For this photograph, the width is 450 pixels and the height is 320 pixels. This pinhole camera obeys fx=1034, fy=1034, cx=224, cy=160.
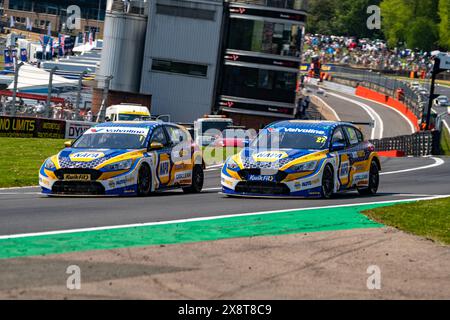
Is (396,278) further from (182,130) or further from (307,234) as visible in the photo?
(182,130)

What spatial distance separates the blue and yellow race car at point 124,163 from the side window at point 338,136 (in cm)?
290

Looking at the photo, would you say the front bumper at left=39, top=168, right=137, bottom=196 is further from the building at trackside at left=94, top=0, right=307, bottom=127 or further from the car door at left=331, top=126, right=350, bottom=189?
the building at trackside at left=94, top=0, right=307, bottom=127

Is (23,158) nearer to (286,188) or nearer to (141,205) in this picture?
(286,188)

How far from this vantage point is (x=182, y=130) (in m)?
20.4

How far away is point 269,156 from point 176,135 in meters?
2.62

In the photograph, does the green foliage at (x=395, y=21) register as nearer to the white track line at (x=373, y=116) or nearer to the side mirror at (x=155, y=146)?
the white track line at (x=373, y=116)

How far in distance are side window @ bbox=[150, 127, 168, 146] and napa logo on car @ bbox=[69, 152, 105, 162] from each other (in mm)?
1350

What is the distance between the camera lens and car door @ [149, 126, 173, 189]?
18812 millimetres

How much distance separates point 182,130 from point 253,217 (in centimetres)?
680

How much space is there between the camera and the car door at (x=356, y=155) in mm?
19125

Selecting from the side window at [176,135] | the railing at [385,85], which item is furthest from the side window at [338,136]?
the railing at [385,85]

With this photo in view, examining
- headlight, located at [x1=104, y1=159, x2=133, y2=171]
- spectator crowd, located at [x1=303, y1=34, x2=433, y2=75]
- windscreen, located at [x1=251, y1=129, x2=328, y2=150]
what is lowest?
headlight, located at [x1=104, y1=159, x2=133, y2=171]

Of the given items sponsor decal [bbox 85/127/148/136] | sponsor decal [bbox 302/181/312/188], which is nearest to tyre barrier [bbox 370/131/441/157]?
sponsor decal [bbox 85/127/148/136]

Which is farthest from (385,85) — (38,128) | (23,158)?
(23,158)
